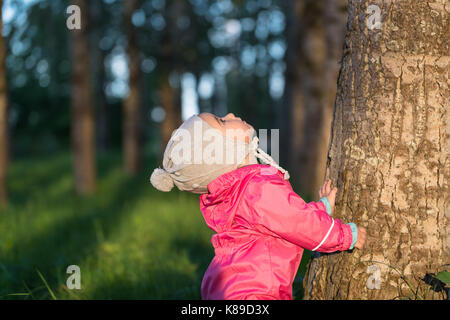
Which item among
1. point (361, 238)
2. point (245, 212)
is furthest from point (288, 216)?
point (361, 238)

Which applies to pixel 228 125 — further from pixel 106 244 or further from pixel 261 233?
pixel 106 244

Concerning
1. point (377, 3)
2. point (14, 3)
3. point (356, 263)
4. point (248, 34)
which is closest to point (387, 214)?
point (356, 263)

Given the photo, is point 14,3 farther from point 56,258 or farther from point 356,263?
point 356,263

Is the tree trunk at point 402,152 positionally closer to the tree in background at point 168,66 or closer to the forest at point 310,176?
the forest at point 310,176

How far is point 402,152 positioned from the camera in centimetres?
235

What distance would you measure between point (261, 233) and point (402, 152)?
0.88 meters

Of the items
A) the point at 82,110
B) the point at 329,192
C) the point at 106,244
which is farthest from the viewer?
the point at 82,110

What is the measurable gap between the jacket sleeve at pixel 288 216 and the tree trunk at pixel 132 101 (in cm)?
1004

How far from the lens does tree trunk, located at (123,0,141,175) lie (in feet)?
37.4

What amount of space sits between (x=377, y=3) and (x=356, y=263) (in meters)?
1.45

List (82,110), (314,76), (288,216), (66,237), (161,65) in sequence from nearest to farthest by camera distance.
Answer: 1. (288,216)
2. (66,237)
3. (314,76)
4. (82,110)
5. (161,65)

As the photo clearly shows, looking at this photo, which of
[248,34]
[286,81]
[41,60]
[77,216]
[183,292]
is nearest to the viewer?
[183,292]

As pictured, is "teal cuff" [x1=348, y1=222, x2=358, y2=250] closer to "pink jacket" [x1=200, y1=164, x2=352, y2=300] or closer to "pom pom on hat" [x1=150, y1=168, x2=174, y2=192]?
"pink jacket" [x1=200, y1=164, x2=352, y2=300]

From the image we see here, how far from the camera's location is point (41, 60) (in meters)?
18.0
